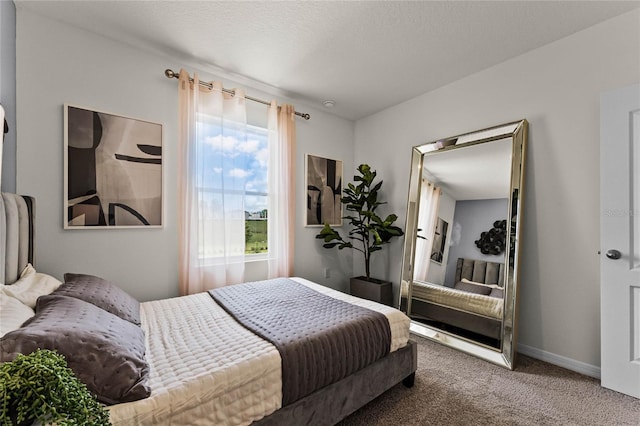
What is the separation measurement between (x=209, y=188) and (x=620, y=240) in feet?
10.5

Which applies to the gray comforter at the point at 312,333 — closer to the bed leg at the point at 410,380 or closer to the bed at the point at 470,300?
the bed leg at the point at 410,380

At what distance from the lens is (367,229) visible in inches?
135

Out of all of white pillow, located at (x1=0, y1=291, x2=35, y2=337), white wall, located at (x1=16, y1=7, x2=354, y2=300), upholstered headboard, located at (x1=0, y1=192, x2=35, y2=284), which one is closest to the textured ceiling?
white wall, located at (x1=16, y1=7, x2=354, y2=300)

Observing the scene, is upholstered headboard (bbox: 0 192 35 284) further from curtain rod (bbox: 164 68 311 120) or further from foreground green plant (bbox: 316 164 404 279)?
foreground green plant (bbox: 316 164 404 279)

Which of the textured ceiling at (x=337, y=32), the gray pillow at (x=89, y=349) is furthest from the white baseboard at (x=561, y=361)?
the gray pillow at (x=89, y=349)

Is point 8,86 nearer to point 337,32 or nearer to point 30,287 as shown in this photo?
point 30,287

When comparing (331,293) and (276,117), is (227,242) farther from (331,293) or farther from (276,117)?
(276,117)

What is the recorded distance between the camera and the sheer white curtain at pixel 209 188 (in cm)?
257

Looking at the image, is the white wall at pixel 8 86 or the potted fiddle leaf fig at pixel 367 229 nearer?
Answer: the white wall at pixel 8 86

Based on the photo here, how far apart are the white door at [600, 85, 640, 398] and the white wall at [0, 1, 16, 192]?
3.89 meters

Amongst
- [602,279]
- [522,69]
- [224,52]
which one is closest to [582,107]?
[522,69]

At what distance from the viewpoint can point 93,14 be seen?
2.03 m

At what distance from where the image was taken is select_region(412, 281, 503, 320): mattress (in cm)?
246

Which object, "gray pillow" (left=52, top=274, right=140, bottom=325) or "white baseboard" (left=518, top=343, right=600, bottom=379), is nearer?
"gray pillow" (left=52, top=274, right=140, bottom=325)
